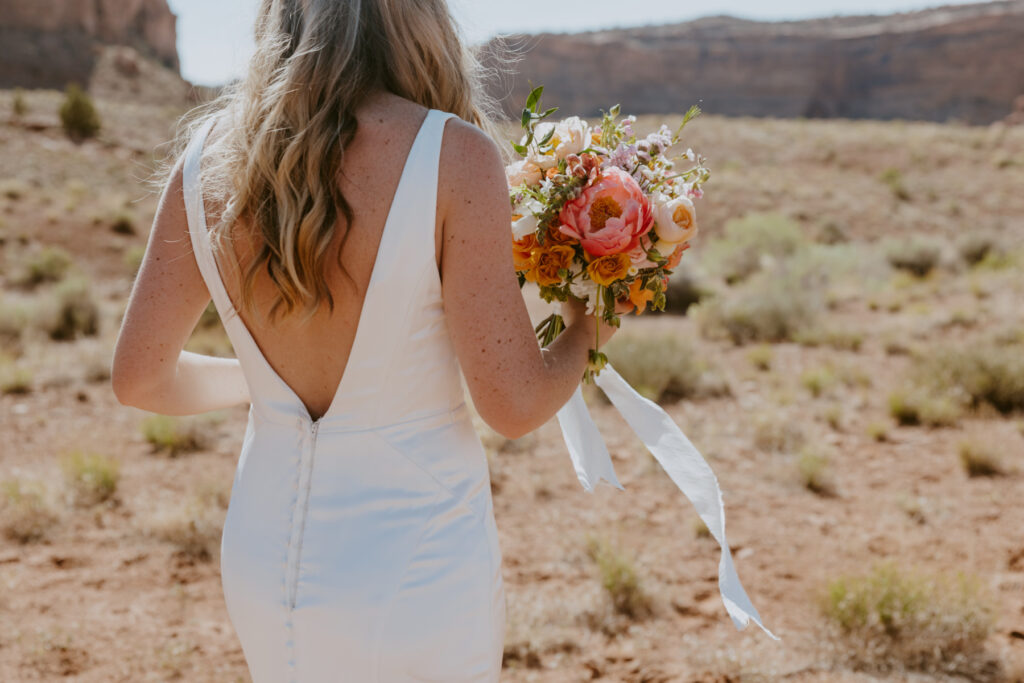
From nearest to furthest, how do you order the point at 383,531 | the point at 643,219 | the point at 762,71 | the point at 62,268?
1. the point at 383,531
2. the point at 643,219
3. the point at 62,268
4. the point at 762,71

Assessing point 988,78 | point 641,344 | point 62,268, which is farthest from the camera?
point 988,78

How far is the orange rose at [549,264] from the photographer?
1.59 meters

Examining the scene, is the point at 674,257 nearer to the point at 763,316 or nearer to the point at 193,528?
the point at 193,528

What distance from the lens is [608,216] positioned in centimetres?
158

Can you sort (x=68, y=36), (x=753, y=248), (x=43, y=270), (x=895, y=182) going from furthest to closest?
(x=68, y=36)
(x=895, y=182)
(x=753, y=248)
(x=43, y=270)

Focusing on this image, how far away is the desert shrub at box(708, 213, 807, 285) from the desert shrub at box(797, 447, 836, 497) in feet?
29.5

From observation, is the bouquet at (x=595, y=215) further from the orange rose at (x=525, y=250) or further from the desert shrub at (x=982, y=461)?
the desert shrub at (x=982, y=461)

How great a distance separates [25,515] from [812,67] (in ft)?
240

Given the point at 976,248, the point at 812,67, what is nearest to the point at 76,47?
the point at 976,248

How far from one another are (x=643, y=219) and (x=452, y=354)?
50 centimetres

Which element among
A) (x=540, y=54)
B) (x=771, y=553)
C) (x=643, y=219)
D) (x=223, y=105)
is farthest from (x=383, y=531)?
(x=540, y=54)

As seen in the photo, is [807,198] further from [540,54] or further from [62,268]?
[540,54]

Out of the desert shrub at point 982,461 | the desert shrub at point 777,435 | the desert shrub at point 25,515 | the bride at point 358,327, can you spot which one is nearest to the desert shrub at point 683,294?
the desert shrub at point 777,435

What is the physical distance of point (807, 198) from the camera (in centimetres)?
2372
